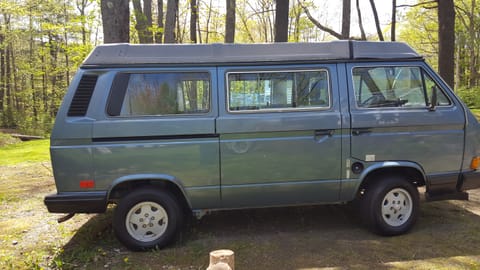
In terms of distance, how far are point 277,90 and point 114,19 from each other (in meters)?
3.80

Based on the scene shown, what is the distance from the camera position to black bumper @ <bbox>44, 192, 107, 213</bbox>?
411cm

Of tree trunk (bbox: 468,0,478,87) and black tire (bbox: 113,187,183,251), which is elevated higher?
tree trunk (bbox: 468,0,478,87)

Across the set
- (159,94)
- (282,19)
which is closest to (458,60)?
(282,19)

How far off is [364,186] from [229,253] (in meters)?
2.68

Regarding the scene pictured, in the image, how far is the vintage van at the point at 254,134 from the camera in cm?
419

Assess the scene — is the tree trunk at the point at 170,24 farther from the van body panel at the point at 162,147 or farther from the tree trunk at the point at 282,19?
the van body panel at the point at 162,147

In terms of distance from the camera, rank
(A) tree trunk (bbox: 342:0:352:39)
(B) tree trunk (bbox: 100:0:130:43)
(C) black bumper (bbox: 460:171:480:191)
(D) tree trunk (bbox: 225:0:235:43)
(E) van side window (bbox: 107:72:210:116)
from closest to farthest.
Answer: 1. (E) van side window (bbox: 107:72:210:116)
2. (C) black bumper (bbox: 460:171:480:191)
3. (B) tree trunk (bbox: 100:0:130:43)
4. (D) tree trunk (bbox: 225:0:235:43)
5. (A) tree trunk (bbox: 342:0:352:39)

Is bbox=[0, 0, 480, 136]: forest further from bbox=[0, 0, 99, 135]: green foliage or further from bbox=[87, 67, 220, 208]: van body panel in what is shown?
bbox=[87, 67, 220, 208]: van body panel

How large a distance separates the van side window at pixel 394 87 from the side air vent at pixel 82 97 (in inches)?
125

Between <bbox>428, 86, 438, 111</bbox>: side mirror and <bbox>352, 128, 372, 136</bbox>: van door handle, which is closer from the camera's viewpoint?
<bbox>352, 128, 372, 136</bbox>: van door handle

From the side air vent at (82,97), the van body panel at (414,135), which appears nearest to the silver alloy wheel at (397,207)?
the van body panel at (414,135)

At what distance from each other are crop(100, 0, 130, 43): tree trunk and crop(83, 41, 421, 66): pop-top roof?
8.57ft

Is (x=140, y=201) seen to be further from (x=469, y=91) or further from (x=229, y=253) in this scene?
(x=469, y=91)

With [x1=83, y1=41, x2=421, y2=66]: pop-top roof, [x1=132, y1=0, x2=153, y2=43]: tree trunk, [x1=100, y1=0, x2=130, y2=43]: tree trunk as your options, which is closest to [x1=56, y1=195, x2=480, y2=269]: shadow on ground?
[x1=83, y1=41, x2=421, y2=66]: pop-top roof
